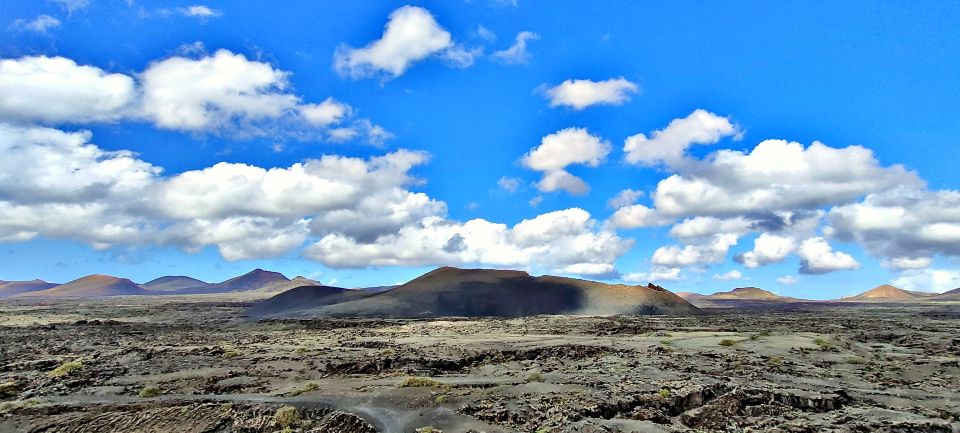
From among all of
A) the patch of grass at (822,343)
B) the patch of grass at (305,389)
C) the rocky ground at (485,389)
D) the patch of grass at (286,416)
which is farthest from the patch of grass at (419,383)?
the patch of grass at (822,343)

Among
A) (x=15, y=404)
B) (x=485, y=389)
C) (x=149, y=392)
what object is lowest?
(x=15, y=404)

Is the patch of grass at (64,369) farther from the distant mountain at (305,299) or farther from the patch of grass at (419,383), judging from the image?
the distant mountain at (305,299)

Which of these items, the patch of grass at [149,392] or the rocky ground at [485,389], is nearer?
the rocky ground at [485,389]

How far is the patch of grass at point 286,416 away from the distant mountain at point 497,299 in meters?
84.6

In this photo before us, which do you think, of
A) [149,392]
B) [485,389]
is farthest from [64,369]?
[485,389]

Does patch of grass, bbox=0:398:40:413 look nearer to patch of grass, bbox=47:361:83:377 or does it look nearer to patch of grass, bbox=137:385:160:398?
patch of grass, bbox=137:385:160:398

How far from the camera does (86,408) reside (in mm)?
21125

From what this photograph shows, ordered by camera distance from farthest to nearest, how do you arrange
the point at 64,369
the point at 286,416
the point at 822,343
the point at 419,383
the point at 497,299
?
1. the point at 497,299
2. the point at 822,343
3. the point at 64,369
4. the point at 419,383
5. the point at 286,416

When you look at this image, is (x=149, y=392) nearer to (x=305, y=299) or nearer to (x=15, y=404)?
(x=15, y=404)

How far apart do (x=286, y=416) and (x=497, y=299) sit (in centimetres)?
9704

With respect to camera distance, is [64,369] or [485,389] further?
[64,369]

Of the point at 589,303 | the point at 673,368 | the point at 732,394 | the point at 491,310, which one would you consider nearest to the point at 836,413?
the point at 732,394

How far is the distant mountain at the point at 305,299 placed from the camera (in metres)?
119

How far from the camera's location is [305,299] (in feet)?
416
